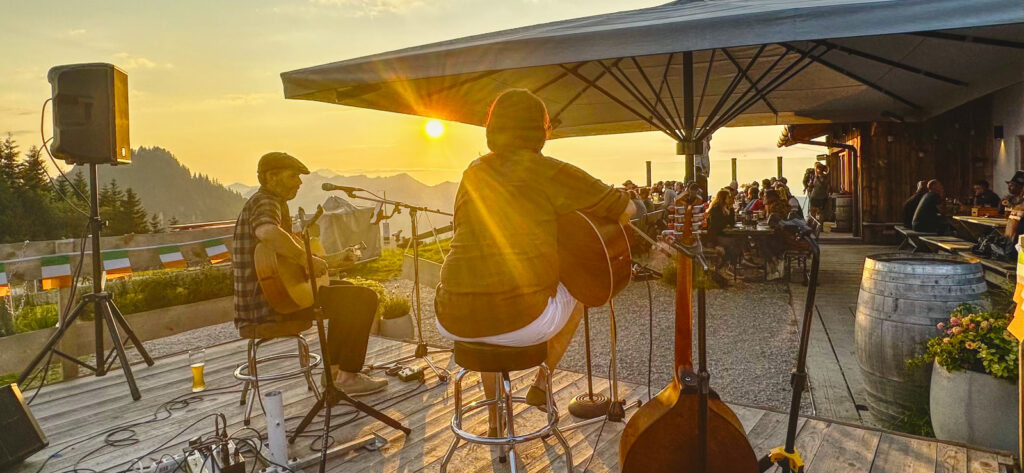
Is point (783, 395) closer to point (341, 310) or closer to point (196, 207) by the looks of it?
point (341, 310)

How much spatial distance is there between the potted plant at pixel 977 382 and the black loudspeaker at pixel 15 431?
4.70 meters

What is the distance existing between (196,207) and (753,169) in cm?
10822

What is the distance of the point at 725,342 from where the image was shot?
5680 millimetres

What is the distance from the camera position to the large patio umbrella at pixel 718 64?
2609mm

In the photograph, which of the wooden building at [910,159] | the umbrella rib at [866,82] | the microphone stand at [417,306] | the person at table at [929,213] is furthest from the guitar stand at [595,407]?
the wooden building at [910,159]

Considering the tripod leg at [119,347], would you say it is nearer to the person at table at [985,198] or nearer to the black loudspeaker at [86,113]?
the black loudspeaker at [86,113]

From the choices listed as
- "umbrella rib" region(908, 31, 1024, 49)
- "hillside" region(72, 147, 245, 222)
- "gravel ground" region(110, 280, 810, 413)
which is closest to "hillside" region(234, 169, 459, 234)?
"gravel ground" region(110, 280, 810, 413)

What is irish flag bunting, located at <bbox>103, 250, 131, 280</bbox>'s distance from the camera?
6713mm

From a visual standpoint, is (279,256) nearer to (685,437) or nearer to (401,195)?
(685,437)

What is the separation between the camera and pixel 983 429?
8.80 ft

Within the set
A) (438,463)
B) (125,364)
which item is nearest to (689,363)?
(438,463)

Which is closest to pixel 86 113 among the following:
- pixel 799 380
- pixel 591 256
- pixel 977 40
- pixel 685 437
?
pixel 591 256

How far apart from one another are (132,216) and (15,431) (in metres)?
34.6

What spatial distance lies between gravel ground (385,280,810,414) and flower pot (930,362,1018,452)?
3.57ft
